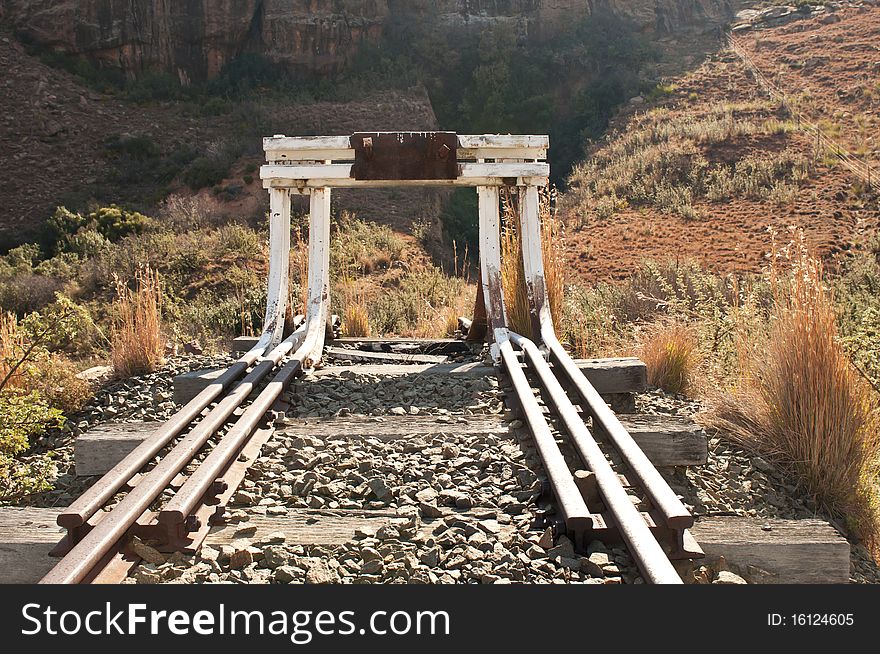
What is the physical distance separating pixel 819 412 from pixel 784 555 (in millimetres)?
1523

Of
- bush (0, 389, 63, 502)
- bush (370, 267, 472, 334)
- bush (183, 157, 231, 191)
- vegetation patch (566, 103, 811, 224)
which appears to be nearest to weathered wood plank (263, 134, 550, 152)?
bush (0, 389, 63, 502)

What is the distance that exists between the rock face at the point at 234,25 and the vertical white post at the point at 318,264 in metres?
29.6

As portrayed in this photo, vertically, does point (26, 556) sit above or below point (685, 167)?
below

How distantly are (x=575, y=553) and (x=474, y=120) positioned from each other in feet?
110

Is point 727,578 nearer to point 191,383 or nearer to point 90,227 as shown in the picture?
point 191,383

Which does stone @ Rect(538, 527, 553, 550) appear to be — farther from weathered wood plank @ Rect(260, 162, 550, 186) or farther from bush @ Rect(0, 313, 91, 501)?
weathered wood plank @ Rect(260, 162, 550, 186)

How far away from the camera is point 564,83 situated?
3697 centimetres

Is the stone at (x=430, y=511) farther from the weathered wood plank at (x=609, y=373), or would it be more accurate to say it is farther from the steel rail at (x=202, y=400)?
the weathered wood plank at (x=609, y=373)

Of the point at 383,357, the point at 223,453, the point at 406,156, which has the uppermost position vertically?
the point at 406,156

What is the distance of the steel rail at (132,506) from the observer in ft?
7.51

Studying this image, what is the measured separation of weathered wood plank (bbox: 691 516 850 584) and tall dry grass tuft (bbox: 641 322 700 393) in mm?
2966

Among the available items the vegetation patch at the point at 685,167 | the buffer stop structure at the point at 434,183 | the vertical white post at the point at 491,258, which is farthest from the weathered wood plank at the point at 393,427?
the vegetation patch at the point at 685,167

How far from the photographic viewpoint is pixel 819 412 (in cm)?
409

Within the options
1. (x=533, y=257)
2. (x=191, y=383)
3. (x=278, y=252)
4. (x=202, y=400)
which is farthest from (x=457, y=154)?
(x=202, y=400)
